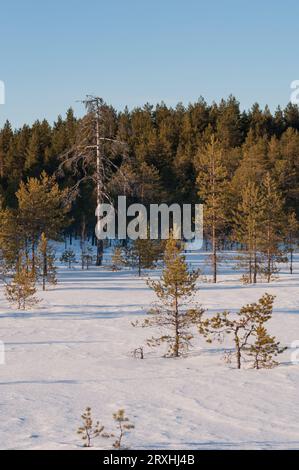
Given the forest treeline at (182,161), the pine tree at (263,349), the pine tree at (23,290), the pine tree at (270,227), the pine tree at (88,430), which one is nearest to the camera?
the pine tree at (88,430)

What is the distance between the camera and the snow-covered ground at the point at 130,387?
8.45 m

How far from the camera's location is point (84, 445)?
7805mm

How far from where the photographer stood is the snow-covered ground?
845cm

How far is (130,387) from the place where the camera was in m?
11.6

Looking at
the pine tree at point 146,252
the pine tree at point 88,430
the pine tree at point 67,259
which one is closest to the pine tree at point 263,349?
the pine tree at point 88,430

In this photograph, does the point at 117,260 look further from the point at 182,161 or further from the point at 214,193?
the point at 182,161

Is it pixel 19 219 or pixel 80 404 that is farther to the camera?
pixel 19 219

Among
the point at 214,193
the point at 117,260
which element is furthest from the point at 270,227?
the point at 117,260

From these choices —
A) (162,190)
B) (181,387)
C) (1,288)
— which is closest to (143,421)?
(181,387)

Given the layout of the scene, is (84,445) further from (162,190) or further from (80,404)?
(162,190)

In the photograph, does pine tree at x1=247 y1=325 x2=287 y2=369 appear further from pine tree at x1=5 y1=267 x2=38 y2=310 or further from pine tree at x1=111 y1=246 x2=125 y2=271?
pine tree at x1=111 y1=246 x2=125 y2=271

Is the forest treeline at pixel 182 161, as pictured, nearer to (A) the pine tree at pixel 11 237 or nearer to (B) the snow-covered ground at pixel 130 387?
(A) the pine tree at pixel 11 237

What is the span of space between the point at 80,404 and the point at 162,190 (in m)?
A: 49.5

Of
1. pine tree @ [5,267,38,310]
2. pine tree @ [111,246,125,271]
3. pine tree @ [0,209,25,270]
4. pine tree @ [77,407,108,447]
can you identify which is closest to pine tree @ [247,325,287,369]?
pine tree @ [77,407,108,447]
